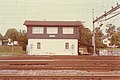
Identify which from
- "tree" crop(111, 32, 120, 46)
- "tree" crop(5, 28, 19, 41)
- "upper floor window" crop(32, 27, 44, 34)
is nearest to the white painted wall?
"upper floor window" crop(32, 27, 44, 34)

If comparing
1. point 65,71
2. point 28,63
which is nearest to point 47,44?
point 28,63

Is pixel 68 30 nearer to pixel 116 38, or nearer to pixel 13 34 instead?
pixel 13 34

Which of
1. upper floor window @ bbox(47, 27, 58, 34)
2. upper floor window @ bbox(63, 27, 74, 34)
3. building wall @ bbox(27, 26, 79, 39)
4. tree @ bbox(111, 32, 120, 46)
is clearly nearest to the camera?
building wall @ bbox(27, 26, 79, 39)

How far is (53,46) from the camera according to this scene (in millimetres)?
45625

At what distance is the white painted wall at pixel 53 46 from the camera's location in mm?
44781

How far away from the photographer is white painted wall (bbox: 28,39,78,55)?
44781 millimetres

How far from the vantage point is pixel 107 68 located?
1537 cm

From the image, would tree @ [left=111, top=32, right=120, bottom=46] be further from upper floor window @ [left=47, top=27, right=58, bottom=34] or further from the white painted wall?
upper floor window @ [left=47, top=27, right=58, bottom=34]

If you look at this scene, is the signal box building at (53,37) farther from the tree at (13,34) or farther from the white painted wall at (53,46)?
the tree at (13,34)

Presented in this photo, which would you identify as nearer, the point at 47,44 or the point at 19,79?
the point at 19,79

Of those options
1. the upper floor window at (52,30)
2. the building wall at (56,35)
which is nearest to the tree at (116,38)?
the building wall at (56,35)

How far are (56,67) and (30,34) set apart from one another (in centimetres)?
3075

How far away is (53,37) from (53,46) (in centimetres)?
166

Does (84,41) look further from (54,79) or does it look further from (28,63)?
(54,79)
